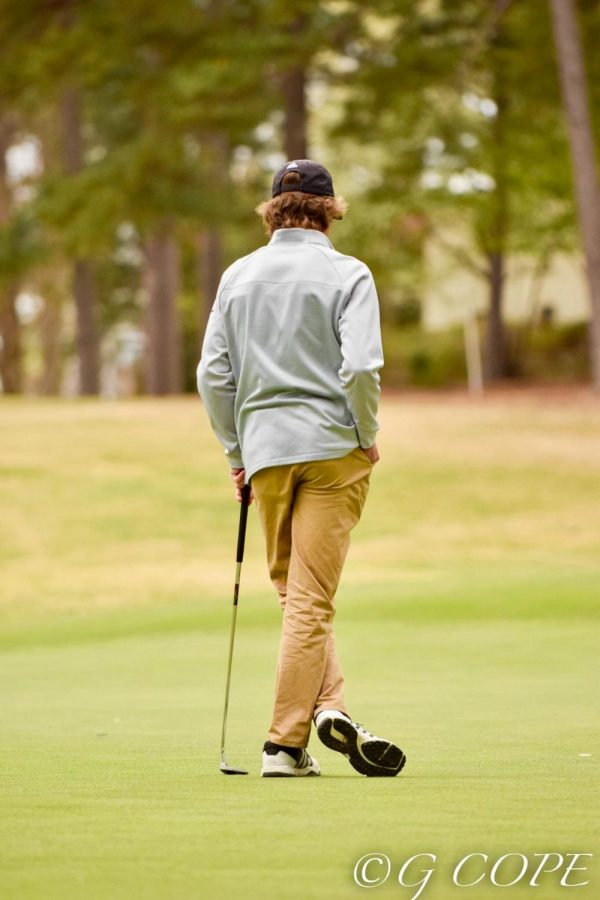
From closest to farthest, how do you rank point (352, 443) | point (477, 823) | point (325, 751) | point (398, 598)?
1. point (477, 823)
2. point (352, 443)
3. point (325, 751)
4. point (398, 598)

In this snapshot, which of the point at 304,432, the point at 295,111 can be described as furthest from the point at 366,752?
the point at 295,111

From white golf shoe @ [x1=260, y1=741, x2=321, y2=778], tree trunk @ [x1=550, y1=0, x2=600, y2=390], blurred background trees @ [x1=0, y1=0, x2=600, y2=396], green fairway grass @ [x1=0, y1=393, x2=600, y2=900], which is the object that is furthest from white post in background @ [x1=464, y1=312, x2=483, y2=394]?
white golf shoe @ [x1=260, y1=741, x2=321, y2=778]

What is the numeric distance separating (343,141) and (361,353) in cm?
3119

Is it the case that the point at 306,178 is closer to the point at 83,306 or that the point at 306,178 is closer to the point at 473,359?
the point at 83,306

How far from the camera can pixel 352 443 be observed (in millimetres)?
5168

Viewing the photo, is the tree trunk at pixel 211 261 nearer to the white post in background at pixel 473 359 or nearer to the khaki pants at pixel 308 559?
the white post in background at pixel 473 359

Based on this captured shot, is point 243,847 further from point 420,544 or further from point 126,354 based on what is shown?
point 126,354

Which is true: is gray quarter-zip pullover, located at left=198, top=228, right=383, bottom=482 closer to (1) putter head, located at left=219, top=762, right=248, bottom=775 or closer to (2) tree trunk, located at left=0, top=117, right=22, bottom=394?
(1) putter head, located at left=219, top=762, right=248, bottom=775

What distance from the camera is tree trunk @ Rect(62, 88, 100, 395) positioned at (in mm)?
36688

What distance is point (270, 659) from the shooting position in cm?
1027

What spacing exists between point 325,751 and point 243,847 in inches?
105

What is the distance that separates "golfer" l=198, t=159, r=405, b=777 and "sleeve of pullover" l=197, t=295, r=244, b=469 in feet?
0.20

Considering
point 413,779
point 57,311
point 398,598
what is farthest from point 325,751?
point 57,311

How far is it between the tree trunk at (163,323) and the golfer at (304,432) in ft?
106
